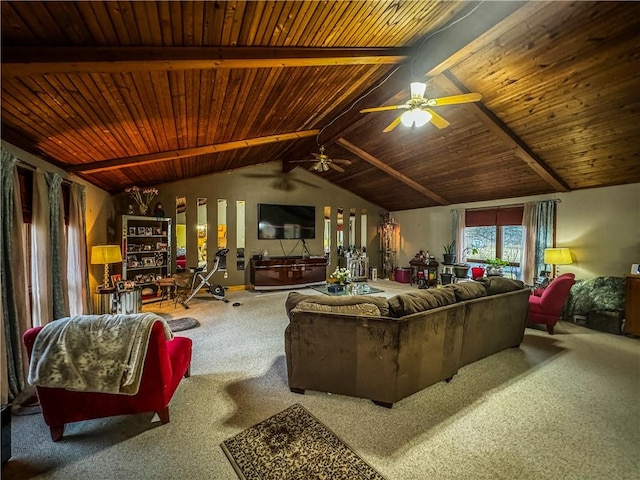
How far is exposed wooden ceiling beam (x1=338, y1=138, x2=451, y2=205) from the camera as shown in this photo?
5.96m

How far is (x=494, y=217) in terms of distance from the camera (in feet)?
21.0

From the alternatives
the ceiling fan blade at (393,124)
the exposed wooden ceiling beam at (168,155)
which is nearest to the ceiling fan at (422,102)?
the ceiling fan blade at (393,124)

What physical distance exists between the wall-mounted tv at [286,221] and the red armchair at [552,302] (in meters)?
5.50

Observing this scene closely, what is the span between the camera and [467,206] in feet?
23.0

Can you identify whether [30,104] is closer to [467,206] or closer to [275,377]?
[275,377]

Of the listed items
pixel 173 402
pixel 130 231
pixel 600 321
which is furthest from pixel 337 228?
pixel 173 402

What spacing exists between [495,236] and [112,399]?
24.6 feet

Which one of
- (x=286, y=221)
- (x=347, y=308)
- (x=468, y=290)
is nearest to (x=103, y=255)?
(x=347, y=308)

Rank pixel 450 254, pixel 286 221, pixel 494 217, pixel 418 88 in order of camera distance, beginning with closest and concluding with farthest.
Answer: pixel 418 88 → pixel 494 217 → pixel 450 254 → pixel 286 221

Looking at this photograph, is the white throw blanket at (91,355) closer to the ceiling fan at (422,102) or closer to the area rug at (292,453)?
the area rug at (292,453)

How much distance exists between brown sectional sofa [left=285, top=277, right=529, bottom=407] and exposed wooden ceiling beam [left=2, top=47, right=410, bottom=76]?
6.99 ft

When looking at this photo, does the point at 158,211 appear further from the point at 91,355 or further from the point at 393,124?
the point at 393,124

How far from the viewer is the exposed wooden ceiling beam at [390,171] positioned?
5.96 metres

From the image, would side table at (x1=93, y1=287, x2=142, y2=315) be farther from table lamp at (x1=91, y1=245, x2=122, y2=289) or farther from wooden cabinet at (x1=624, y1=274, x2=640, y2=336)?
wooden cabinet at (x1=624, y1=274, x2=640, y2=336)
